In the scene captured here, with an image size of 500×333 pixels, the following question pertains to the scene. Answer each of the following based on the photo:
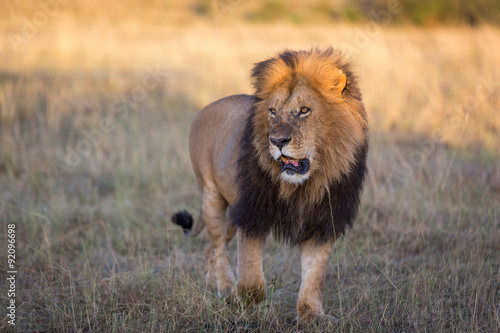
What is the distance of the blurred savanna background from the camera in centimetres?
314

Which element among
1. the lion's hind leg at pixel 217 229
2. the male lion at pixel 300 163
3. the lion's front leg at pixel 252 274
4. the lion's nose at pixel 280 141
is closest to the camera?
the lion's nose at pixel 280 141

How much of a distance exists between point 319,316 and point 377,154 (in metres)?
3.30

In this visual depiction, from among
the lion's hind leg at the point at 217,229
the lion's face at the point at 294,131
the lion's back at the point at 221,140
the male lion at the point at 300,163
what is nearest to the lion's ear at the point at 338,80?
the male lion at the point at 300,163

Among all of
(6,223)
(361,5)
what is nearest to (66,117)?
(6,223)

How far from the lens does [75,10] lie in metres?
19.7

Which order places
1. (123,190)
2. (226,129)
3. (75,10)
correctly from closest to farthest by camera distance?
(226,129), (123,190), (75,10)

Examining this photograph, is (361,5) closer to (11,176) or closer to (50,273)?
(11,176)

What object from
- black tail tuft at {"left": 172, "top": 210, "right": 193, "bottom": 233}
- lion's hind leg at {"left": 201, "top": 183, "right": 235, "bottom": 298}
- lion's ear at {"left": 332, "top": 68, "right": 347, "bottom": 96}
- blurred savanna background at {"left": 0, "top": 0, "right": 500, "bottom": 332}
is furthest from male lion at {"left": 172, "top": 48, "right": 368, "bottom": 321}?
black tail tuft at {"left": 172, "top": 210, "right": 193, "bottom": 233}

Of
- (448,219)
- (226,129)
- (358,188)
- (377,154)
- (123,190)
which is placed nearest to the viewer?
(358,188)

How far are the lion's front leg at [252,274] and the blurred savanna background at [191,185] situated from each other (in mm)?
87

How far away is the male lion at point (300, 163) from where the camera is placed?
2.77m

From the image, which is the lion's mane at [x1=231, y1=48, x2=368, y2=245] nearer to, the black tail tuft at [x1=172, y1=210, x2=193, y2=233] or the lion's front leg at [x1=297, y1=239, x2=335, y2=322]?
the lion's front leg at [x1=297, y1=239, x2=335, y2=322]

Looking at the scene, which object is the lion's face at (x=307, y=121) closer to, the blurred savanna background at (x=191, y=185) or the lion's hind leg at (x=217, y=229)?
the blurred savanna background at (x=191, y=185)

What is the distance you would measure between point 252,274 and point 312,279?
339mm
